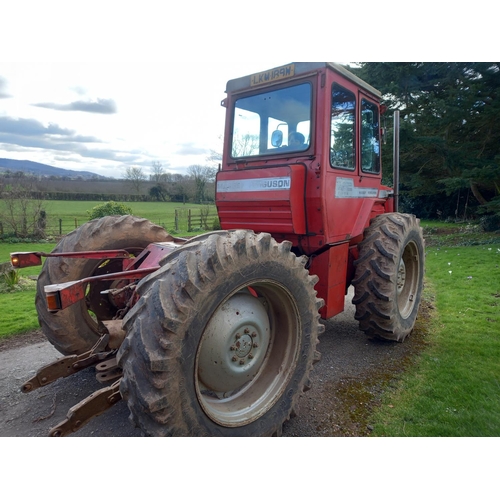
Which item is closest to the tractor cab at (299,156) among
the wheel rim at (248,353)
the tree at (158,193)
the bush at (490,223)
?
the wheel rim at (248,353)

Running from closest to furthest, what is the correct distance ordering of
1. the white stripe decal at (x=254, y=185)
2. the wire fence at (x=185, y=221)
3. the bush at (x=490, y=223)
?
the white stripe decal at (x=254, y=185) → the bush at (x=490, y=223) → the wire fence at (x=185, y=221)

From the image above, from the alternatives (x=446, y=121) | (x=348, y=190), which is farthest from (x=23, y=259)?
(x=446, y=121)

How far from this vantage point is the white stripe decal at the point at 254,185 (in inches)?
130

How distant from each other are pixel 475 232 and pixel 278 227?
508 inches

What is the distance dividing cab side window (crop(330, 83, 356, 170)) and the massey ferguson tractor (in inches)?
0.8

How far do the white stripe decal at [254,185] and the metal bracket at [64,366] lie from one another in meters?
1.83

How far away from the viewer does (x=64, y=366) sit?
270 centimetres

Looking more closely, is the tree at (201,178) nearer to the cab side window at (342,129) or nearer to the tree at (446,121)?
the tree at (446,121)

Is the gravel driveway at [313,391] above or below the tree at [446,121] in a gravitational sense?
below

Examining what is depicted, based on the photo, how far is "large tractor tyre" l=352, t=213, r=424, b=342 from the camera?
153 inches

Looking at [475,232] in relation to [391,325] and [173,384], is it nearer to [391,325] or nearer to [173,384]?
[391,325]

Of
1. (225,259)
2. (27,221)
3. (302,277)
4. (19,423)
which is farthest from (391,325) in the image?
(27,221)

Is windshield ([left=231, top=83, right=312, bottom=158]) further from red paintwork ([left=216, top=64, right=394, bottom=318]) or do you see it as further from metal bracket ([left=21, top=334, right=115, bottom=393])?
metal bracket ([left=21, top=334, right=115, bottom=393])

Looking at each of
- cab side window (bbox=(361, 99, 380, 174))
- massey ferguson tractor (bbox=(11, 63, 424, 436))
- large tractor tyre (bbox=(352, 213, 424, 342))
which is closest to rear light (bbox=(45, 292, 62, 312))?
→ massey ferguson tractor (bbox=(11, 63, 424, 436))
